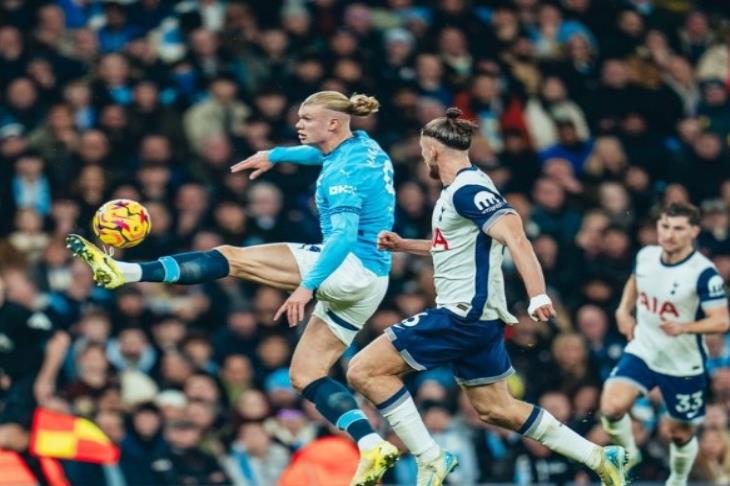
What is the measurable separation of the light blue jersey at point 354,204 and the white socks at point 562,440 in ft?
4.39

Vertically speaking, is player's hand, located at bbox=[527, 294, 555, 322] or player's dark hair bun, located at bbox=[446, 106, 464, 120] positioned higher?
player's dark hair bun, located at bbox=[446, 106, 464, 120]

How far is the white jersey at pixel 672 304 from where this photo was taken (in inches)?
493

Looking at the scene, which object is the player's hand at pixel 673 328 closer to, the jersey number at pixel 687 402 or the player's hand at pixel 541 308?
the jersey number at pixel 687 402

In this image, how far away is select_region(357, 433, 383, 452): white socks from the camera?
10.7m

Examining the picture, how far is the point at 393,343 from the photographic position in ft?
35.2

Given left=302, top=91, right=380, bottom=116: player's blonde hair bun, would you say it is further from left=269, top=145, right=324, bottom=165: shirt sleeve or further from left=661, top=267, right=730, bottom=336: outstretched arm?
left=661, top=267, right=730, bottom=336: outstretched arm

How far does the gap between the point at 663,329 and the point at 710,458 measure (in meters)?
2.90

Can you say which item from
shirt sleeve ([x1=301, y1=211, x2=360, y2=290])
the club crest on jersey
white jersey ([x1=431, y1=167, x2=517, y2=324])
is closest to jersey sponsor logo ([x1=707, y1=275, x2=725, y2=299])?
white jersey ([x1=431, y1=167, x2=517, y2=324])

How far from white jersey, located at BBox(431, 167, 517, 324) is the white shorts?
578 millimetres

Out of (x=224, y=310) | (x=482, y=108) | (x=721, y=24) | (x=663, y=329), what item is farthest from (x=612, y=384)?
(x=721, y=24)

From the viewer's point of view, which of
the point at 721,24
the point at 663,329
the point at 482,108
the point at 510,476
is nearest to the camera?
the point at 663,329

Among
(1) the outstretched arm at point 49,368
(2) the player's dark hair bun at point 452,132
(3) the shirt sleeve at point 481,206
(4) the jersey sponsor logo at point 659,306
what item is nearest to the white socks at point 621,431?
(4) the jersey sponsor logo at point 659,306

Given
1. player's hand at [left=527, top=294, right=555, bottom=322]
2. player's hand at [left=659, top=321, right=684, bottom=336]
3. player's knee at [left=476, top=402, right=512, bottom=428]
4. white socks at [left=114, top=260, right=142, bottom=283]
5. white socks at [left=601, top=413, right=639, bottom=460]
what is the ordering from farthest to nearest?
white socks at [left=601, top=413, right=639, bottom=460], player's hand at [left=659, top=321, right=684, bottom=336], player's knee at [left=476, top=402, right=512, bottom=428], white socks at [left=114, top=260, right=142, bottom=283], player's hand at [left=527, top=294, right=555, bottom=322]

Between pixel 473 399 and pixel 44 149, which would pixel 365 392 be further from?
pixel 44 149
